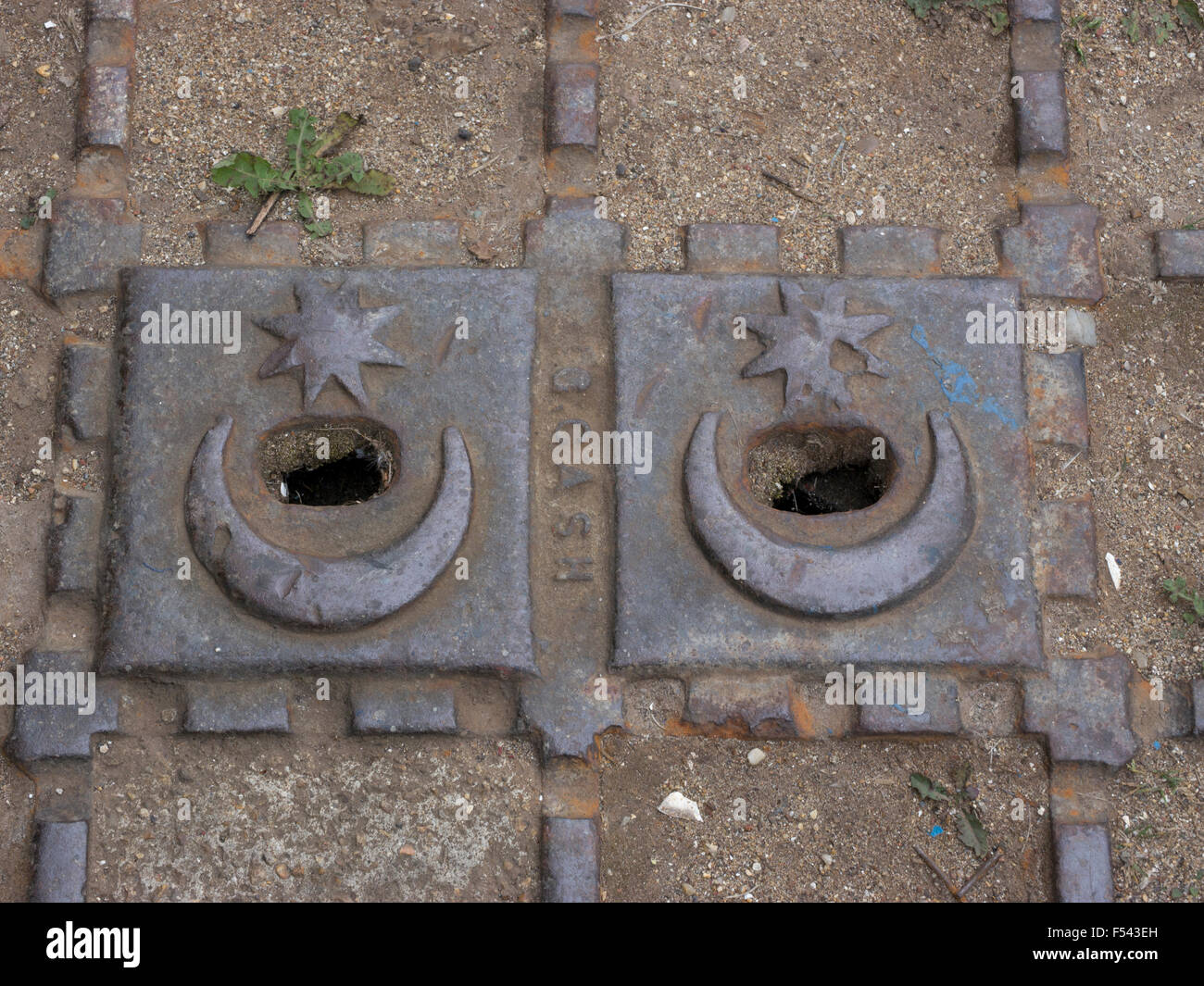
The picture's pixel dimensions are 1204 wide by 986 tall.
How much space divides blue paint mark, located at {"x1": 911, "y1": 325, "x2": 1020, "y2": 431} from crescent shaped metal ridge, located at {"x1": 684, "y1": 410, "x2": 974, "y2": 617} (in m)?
0.26

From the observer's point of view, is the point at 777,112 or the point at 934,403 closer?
the point at 934,403

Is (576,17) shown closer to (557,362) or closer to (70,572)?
(557,362)

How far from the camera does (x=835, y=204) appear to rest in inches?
134

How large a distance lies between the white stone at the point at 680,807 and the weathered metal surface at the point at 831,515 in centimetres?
38

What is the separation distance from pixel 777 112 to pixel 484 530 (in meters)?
1.65

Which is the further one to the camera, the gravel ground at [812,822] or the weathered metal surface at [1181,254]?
the weathered metal surface at [1181,254]

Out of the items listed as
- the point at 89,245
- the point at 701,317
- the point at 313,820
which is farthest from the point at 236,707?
the point at 701,317

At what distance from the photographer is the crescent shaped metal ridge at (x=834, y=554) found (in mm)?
2965

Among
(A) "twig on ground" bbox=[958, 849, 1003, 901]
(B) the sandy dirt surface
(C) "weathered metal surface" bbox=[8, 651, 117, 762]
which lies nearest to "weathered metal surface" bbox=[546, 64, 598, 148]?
(B) the sandy dirt surface

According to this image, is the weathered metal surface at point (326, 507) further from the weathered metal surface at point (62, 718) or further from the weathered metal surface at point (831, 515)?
the weathered metal surface at point (831, 515)

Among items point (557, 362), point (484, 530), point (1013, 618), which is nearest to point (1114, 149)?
point (1013, 618)

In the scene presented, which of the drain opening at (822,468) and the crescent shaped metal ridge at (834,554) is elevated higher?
the drain opening at (822,468)

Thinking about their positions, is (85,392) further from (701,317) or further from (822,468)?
(822,468)

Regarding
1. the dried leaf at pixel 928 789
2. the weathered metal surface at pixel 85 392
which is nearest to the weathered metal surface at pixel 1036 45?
the dried leaf at pixel 928 789
